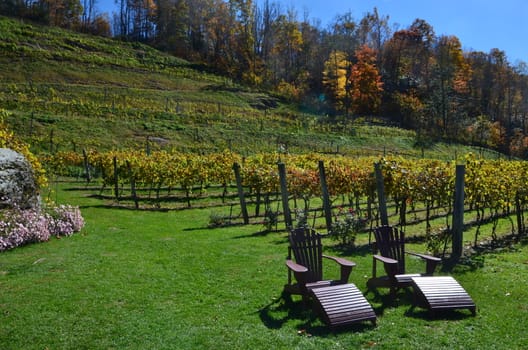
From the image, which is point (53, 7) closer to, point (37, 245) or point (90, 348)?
point (37, 245)

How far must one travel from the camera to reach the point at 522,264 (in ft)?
29.9

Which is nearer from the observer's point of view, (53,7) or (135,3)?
(53,7)

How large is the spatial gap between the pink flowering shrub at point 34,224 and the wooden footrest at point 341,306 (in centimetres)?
748

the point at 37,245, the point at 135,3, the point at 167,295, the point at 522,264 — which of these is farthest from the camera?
the point at 135,3

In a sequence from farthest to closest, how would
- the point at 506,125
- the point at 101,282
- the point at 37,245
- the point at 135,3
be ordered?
1. the point at 135,3
2. the point at 506,125
3. the point at 37,245
4. the point at 101,282

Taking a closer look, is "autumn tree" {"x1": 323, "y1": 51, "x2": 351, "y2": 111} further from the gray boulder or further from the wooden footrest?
the wooden footrest

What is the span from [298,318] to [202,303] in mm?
1488

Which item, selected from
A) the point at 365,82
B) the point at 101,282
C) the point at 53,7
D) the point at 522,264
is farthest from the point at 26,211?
the point at 53,7

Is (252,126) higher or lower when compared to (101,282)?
higher

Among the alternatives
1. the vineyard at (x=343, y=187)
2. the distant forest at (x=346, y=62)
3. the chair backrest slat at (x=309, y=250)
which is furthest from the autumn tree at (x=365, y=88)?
the chair backrest slat at (x=309, y=250)

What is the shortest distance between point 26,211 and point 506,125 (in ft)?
231

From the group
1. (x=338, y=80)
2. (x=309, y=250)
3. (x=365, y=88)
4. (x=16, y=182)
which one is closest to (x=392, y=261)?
(x=309, y=250)

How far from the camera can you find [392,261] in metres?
6.71

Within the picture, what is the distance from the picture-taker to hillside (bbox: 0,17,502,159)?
35531mm
